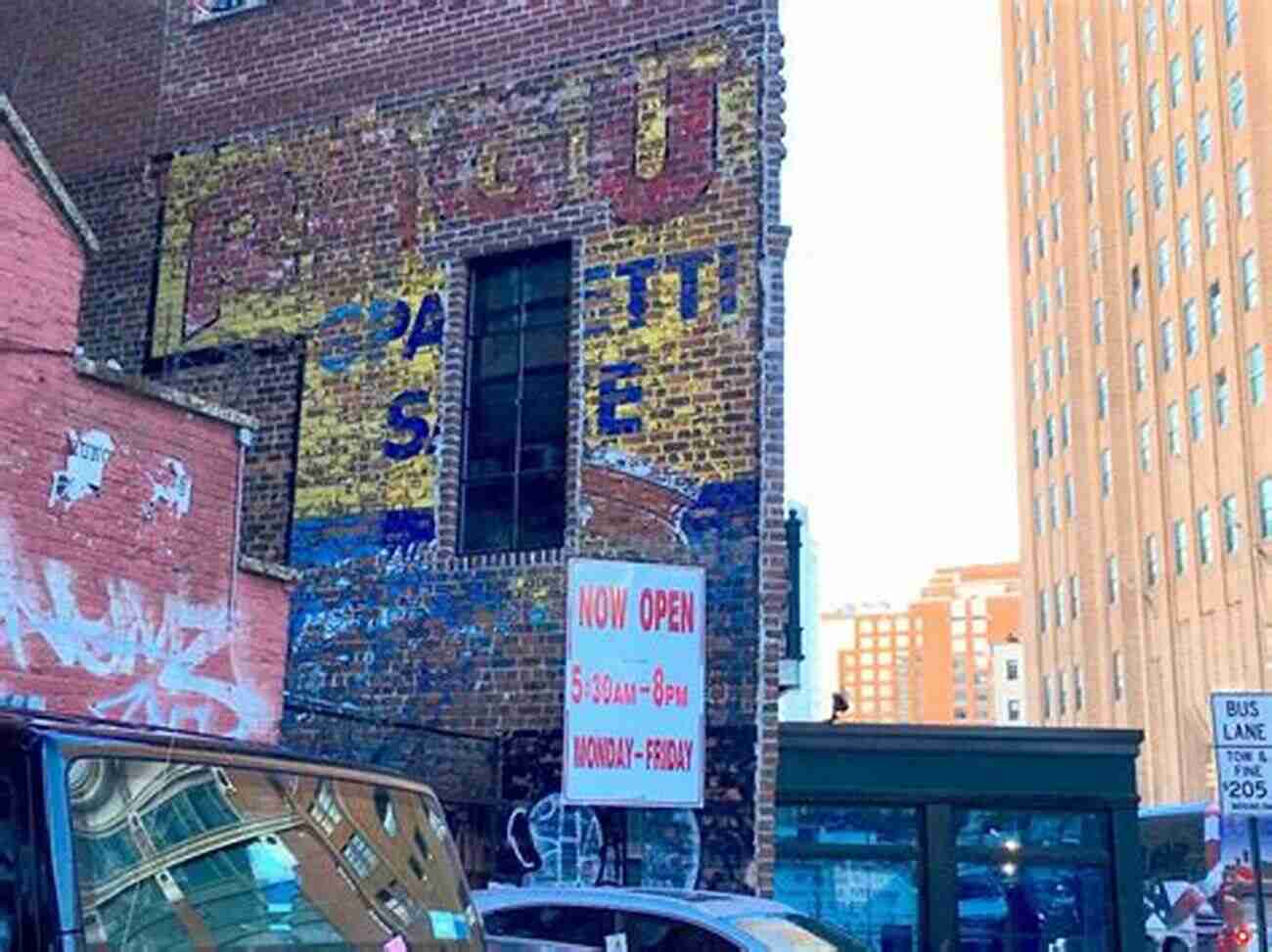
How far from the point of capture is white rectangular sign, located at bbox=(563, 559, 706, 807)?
1025 cm

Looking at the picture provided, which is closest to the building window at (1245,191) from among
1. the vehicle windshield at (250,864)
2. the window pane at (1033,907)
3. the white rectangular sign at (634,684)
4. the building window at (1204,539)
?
the building window at (1204,539)

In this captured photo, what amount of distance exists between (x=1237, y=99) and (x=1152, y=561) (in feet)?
56.3

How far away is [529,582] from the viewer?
11.4 m

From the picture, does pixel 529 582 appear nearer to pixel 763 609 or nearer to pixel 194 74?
pixel 763 609

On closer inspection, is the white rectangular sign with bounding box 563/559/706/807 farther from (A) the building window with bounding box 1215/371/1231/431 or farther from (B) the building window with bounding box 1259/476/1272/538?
(A) the building window with bounding box 1215/371/1231/431

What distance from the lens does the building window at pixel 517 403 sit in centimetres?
1177

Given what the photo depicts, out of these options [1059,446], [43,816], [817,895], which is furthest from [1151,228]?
[43,816]

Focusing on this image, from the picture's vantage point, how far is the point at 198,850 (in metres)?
3.56

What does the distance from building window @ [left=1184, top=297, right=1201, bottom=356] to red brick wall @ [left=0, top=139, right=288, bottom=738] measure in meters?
49.2

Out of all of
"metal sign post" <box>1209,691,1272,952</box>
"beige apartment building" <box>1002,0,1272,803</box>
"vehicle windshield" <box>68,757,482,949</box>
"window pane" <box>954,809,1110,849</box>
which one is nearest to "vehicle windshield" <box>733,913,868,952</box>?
"metal sign post" <box>1209,691,1272,952</box>

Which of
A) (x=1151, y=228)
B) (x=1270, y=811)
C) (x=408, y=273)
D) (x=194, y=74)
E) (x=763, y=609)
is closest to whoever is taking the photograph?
(x=1270, y=811)

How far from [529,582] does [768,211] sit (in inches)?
128

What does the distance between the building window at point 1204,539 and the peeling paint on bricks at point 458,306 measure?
4473 cm

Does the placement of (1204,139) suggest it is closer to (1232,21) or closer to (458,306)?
(1232,21)
